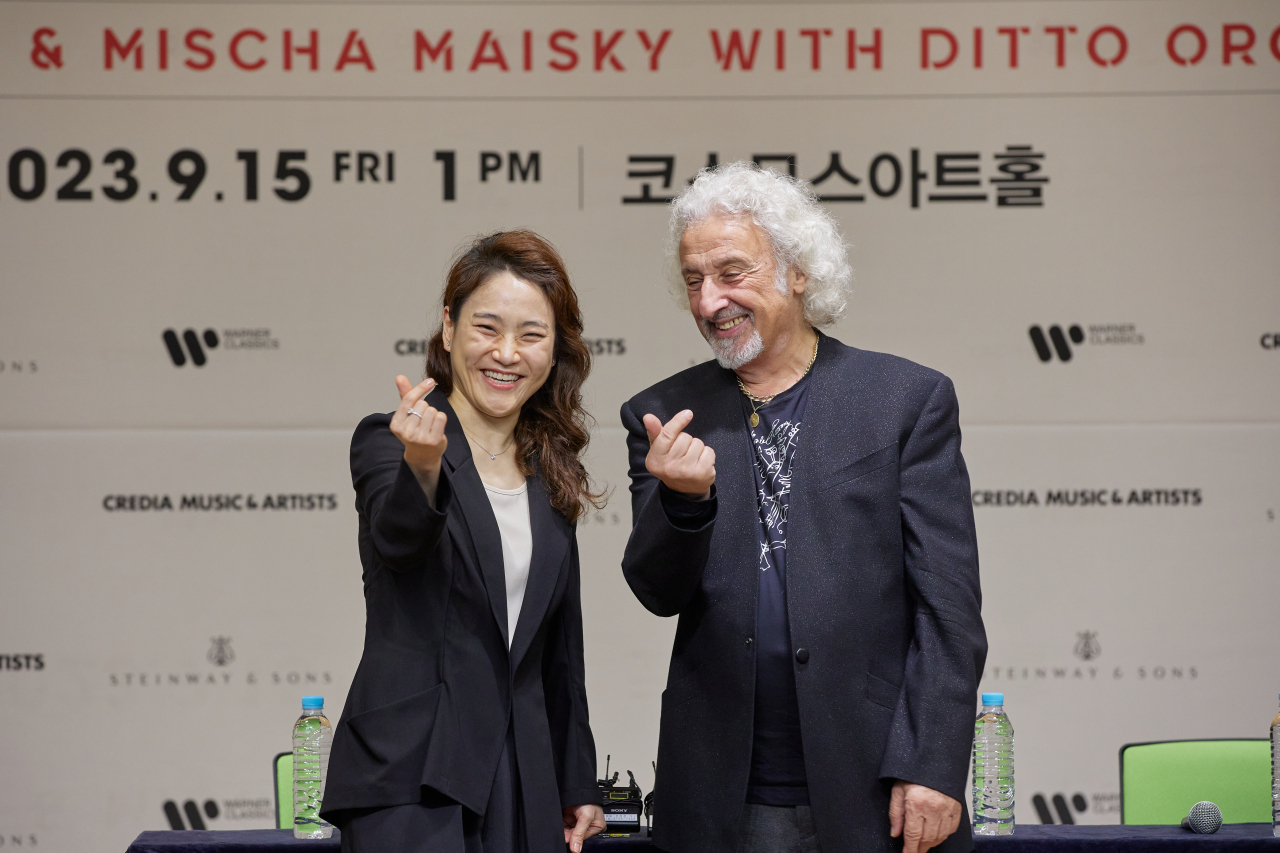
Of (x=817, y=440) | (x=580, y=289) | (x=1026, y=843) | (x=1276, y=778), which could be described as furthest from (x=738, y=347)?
(x=580, y=289)

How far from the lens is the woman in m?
1.67

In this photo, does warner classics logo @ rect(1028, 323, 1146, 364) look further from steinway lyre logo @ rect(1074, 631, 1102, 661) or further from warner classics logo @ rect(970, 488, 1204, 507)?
steinway lyre logo @ rect(1074, 631, 1102, 661)

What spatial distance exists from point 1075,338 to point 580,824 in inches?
109

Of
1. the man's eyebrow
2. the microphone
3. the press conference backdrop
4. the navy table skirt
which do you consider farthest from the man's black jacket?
the press conference backdrop

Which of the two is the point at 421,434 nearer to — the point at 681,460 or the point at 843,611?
the point at 681,460

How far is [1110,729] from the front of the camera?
3.91 metres

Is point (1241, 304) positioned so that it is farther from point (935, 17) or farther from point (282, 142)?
point (282, 142)

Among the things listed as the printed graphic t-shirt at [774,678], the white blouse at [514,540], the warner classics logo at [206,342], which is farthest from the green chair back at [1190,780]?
the warner classics logo at [206,342]

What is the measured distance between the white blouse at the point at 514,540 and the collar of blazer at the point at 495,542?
0.04ft

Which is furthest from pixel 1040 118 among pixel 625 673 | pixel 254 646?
pixel 254 646

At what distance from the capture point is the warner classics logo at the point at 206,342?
3920 millimetres

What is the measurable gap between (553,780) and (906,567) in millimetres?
679

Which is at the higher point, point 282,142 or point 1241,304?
point 282,142

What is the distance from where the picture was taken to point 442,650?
68.7 inches
